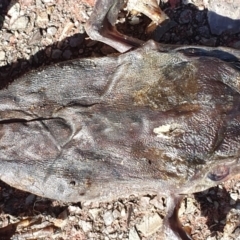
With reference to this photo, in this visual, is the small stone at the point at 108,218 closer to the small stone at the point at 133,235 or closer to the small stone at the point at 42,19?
the small stone at the point at 133,235

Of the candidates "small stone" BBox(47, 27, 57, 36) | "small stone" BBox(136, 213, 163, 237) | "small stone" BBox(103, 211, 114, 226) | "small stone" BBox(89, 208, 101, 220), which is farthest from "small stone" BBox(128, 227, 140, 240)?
"small stone" BBox(47, 27, 57, 36)

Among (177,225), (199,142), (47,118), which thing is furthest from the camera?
(177,225)

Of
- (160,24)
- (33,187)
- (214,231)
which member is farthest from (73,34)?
(214,231)

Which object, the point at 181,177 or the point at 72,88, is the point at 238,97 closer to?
→ the point at 181,177

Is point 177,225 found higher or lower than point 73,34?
lower

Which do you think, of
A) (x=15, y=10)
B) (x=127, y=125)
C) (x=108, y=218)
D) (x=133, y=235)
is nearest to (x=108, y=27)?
(x=127, y=125)

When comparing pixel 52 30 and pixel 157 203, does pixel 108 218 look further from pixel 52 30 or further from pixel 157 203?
pixel 52 30
